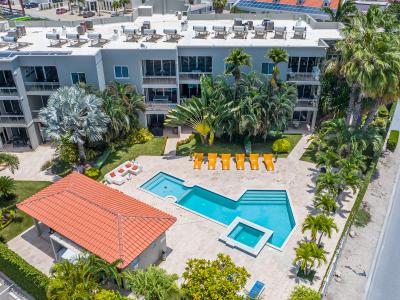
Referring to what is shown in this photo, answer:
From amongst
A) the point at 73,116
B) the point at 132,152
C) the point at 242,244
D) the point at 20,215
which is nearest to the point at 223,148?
the point at 132,152

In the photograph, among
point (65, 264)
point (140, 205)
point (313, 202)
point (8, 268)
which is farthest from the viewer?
point (313, 202)

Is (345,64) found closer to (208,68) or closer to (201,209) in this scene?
(208,68)

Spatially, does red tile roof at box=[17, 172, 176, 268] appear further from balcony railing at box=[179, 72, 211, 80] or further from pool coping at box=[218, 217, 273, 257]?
balcony railing at box=[179, 72, 211, 80]

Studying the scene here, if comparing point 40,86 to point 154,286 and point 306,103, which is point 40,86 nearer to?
point 154,286

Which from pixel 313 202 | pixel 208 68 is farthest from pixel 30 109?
pixel 313 202

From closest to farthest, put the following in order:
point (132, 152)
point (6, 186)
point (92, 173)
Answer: point (6, 186) → point (92, 173) → point (132, 152)
